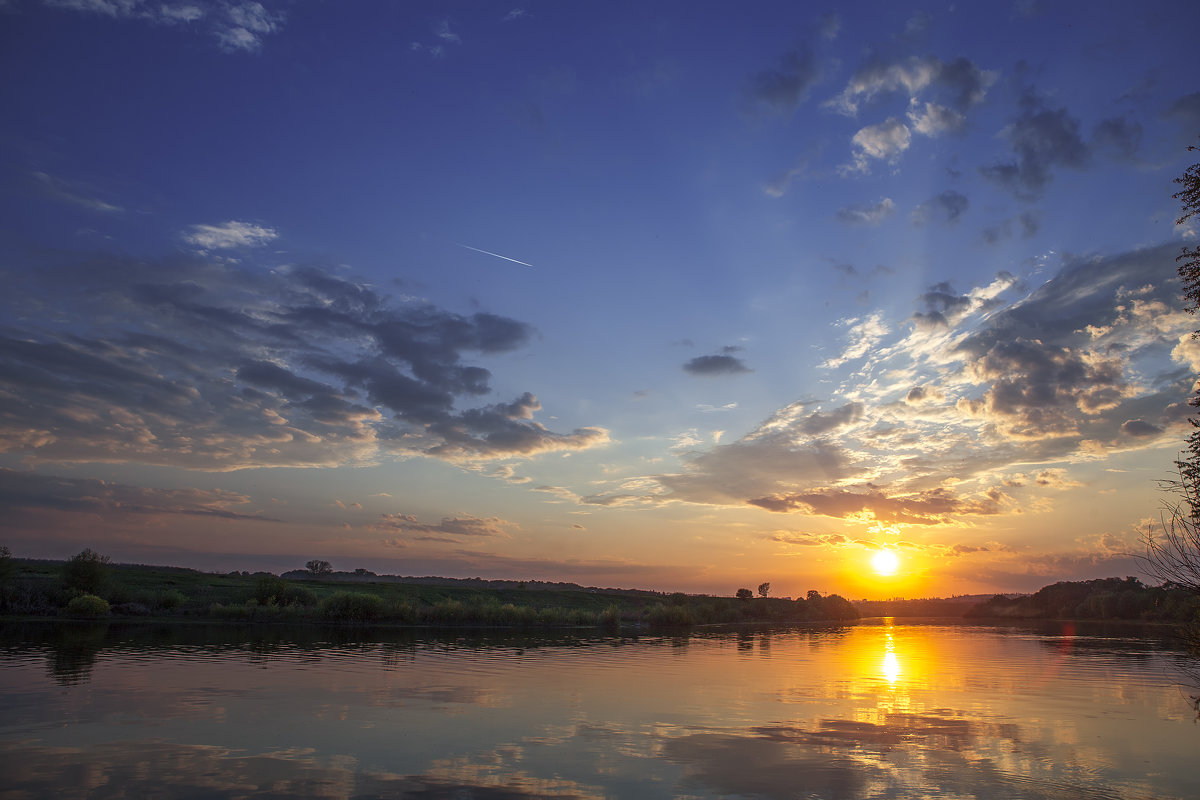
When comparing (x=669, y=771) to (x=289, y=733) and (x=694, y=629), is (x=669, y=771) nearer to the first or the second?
(x=289, y=733)

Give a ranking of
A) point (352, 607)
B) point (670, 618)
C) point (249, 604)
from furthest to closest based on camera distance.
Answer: point (670, 618) → point (352, 607) → point (249, 604)

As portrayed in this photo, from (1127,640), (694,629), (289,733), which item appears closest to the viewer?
(289,733)

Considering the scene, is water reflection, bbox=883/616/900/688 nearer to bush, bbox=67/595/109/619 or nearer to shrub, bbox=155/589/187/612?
shrub, bbox=155/589/187/612

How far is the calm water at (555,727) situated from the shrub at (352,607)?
2151 centimetres

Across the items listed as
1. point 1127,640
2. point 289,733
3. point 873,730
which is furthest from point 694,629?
point 289,733

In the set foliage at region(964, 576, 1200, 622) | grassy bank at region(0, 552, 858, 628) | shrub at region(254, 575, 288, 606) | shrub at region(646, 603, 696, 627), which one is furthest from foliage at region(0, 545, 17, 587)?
foliage at region(964, 576, 1200, 622)

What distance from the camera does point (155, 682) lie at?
24719mm

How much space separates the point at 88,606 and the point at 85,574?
20.4 ft

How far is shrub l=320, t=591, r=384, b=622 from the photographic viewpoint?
59.8m

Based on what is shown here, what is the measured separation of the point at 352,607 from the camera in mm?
60375

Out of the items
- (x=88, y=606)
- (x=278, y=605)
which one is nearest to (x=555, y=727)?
(x=88, y=606)

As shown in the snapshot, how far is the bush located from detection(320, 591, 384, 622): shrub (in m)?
15.7

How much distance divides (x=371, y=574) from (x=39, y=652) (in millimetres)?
129709

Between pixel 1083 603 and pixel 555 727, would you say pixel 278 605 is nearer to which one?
pixel 555 727
